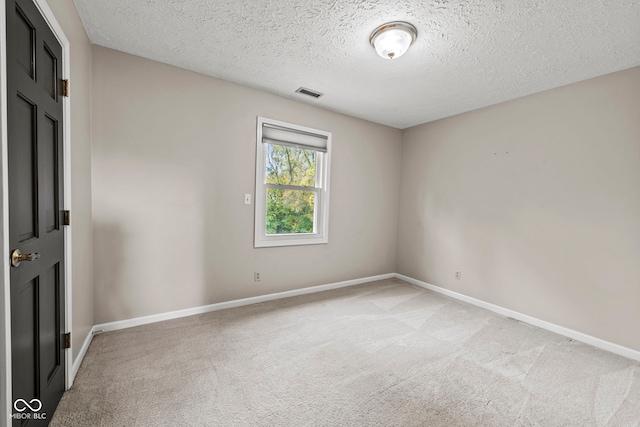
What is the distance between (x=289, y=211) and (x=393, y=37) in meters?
2.22

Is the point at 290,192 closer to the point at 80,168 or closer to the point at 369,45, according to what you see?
the point at 369,45

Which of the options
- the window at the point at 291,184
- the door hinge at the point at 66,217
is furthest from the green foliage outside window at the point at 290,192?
the door hinge at the point at 66,217

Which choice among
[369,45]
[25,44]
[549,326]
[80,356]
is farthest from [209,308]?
[549,326]

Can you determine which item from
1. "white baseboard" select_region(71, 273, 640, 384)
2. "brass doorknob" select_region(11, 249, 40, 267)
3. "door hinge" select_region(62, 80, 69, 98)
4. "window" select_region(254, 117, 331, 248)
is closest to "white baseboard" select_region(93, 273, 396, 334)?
"white baseboard" select_region(71, 273, 640, 384)

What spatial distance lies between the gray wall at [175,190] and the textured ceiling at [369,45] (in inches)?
10.0

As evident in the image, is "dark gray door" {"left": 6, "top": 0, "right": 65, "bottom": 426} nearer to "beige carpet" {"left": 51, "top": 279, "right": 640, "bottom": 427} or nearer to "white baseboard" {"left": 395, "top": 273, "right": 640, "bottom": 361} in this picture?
"beige carpet" {"left": 51, "top": 279, "right": 640, "bottom": 427}

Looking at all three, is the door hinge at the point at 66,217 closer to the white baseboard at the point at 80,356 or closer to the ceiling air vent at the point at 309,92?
the white baseboard at the point at 80,356

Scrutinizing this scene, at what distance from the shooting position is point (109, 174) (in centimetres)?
232

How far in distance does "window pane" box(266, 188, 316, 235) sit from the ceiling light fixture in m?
1.95

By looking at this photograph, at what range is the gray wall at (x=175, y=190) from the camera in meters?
2.34

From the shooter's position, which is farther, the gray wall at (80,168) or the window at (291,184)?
the window at (291,184)

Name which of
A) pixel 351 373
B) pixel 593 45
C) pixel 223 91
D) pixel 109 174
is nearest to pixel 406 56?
pixel 593 45

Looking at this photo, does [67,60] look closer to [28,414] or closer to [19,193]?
[19,193]

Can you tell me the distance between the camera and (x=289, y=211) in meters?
3.49
